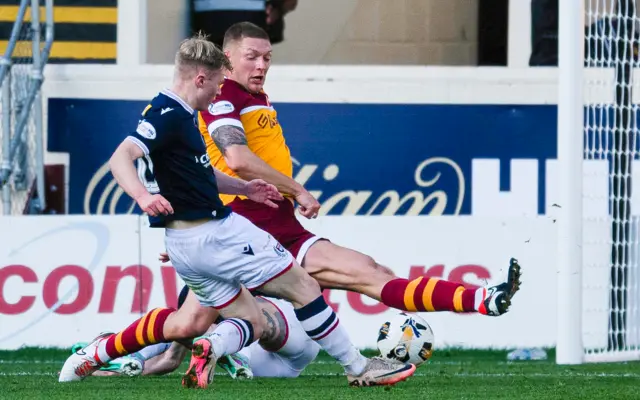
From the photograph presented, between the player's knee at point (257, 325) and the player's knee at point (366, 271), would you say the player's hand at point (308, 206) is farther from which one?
the player's knee at point (257, 325)

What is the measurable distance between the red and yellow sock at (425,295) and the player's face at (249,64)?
3.64ft

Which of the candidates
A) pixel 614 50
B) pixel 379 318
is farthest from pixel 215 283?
pixel 614 50

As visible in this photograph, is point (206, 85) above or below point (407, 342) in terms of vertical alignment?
above

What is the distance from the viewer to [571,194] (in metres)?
7.64

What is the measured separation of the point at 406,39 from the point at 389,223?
3172mm

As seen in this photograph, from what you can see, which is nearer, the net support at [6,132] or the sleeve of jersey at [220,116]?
the sleeve of jersey at [220,116]

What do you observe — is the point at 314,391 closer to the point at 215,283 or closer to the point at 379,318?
the point at 215,283

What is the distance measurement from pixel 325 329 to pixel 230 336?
0.40 m

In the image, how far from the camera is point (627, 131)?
840 cm

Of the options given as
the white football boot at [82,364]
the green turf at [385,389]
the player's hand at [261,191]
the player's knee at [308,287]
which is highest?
the player's hand at [261,191]

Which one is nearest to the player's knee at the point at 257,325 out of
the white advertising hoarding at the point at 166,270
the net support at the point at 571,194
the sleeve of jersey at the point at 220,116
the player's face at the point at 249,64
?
the sleeve of jersey at the point at 220,116

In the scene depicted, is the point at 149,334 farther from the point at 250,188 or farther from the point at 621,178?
the point at 621,178

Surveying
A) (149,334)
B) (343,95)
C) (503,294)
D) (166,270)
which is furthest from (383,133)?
(503,294)

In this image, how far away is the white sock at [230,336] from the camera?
5.63 m
